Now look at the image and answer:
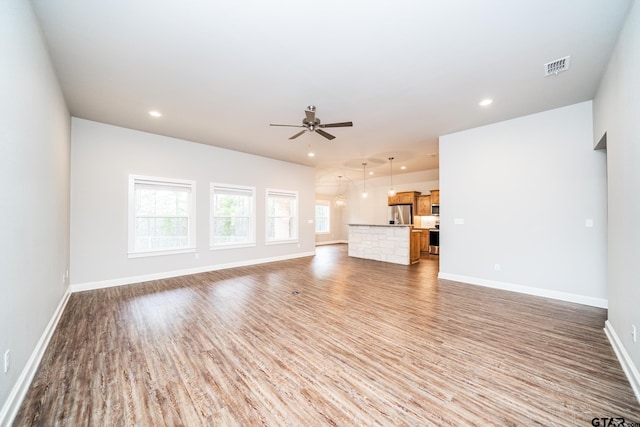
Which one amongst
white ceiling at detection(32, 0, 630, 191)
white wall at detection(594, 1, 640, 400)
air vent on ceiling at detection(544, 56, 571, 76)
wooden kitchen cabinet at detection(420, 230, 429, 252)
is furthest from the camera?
wooden kitchen cabinet at detection(420, 230, 429, 252)

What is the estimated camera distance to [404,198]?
9.75 metres

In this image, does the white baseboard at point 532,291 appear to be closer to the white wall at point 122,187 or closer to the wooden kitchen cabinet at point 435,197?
the wooden kitchen cabinet at point 435,197

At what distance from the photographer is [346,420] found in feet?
5.12

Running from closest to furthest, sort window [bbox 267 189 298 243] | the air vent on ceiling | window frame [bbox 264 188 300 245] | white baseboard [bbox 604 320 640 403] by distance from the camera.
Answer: white baseboard [bbox 604 320 640 403] < the air vent on ceiling < window frame [bbox 264 188 300 245] < window [bbox 267 189 298 243]

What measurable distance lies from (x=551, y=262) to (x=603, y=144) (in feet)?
6.02

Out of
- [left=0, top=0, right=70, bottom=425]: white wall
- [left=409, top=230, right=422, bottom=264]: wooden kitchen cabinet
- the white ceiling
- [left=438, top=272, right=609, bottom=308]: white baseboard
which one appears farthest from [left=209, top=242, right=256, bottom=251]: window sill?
[left=438, top=272, right=609, bottom=308]: white baseboard

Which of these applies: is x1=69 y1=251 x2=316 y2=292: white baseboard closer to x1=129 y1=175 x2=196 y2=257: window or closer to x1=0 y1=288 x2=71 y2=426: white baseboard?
x1=129 y1=175 x2=196 y2=257: window

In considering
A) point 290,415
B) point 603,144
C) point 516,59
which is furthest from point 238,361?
point 603,144

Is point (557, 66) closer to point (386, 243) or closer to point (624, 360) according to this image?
point (624, 360)

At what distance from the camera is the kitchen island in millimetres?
6816

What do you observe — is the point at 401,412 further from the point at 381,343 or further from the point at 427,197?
the point at 427,197

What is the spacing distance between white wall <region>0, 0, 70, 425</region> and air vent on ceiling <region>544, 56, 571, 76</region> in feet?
15.6

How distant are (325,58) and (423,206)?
800 centimetres

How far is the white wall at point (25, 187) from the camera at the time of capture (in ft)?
5.20
